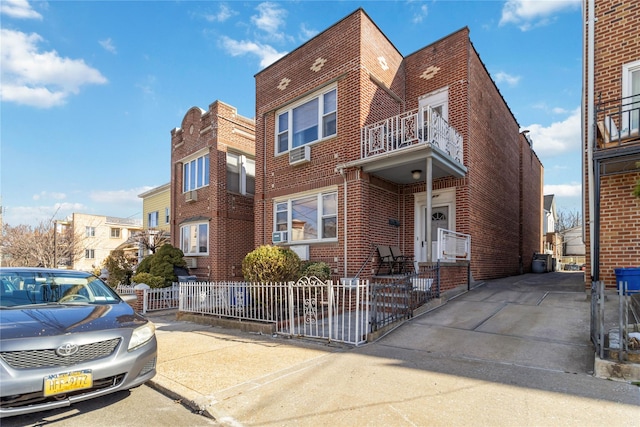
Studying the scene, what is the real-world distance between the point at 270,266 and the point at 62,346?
17.7ft

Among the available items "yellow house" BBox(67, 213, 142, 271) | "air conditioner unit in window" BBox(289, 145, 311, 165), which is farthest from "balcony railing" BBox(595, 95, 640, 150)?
"yellow house" BBox(67, 213, 142, 271)

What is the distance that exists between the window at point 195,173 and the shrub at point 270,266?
26.4ft

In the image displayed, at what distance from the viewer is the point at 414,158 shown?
895 cm

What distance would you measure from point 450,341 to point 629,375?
2277mm

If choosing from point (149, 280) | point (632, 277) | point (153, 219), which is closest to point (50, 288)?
point (632, 277)

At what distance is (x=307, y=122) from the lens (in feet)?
38.9

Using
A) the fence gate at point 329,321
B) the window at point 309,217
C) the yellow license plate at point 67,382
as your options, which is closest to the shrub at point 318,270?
the window at point 309,217

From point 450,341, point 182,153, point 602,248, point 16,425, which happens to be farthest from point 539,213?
point 16,425

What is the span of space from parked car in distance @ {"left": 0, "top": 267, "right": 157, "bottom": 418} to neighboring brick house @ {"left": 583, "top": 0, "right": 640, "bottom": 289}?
8042 millimetres

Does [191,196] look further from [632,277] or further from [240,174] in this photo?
[632,277]

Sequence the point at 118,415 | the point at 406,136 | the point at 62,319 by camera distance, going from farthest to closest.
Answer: the point at 406,136 → the point at 62,319 → the point at 118,415

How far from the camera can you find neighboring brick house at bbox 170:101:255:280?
15.0 m

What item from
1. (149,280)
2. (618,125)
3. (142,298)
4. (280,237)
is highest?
(618,125)

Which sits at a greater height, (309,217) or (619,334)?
(309,217)
